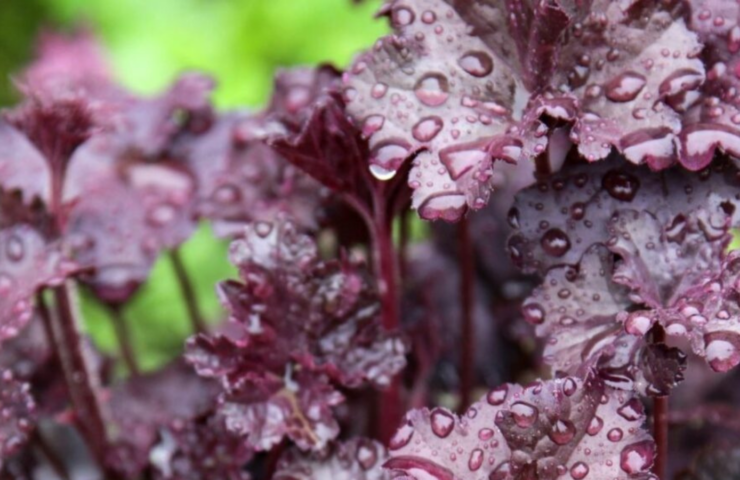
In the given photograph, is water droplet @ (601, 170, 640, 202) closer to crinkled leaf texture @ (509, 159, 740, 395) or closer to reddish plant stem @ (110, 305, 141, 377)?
crinkled leaf texture @ (509, 159, 740, 395)

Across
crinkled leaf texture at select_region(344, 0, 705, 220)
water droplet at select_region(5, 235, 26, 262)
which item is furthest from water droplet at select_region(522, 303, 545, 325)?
water droplet at select_region(5, 235, 26, 262)

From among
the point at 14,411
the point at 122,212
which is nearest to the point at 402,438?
the point at 14,411

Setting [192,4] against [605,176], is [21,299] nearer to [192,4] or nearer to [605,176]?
[605,176]

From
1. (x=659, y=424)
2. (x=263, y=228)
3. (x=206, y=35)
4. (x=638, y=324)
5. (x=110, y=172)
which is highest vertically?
(x=206, y=35)

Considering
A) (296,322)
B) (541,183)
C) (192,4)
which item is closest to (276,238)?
(296,322)

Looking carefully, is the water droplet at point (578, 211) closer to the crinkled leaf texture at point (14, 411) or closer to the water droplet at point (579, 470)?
the water droplet at point (579, 470)

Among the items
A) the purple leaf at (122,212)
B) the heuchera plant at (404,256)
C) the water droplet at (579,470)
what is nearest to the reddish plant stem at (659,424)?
the heuchera plant at (404,256)

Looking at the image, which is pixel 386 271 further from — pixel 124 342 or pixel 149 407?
pixel 124 342
